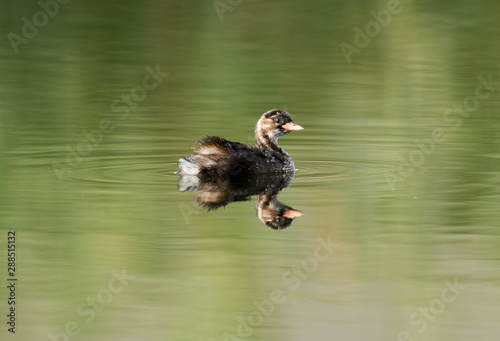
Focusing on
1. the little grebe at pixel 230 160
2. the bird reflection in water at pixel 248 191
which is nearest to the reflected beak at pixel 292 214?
the bird reflection in water at pixel 248 191

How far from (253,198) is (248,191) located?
0.37 metres

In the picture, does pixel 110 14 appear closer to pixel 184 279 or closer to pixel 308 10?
pixel 308 10

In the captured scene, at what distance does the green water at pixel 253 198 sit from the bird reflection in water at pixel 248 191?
13cm

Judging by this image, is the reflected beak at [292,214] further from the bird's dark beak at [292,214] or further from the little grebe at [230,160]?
the little grebe at [230,160]

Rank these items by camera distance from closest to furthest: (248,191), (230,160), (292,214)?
1. (292,214)
2. (248,191)
3. (230,160)

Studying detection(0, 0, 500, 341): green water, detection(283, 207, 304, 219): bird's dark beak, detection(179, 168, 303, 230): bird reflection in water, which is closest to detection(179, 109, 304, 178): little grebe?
detection(179, 168, 303, 230): bird reflection in water

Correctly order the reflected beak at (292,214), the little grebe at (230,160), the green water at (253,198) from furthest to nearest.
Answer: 1. the little grebe at (230,160)
2. the reflected beak at (292,214)
3. the green water at (253,198)

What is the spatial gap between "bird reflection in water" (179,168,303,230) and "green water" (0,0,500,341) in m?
0.13

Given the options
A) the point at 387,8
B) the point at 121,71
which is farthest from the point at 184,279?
the point at 387,8

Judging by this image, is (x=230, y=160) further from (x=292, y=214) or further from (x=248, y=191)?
(x=292, y=214)

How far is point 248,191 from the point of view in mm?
10250

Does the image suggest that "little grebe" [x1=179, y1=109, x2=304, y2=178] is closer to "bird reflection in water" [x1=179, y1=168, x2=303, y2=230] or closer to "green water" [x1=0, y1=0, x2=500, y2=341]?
"bird reflection in water" [x1=179, y1=168, x2=303, y2=230]

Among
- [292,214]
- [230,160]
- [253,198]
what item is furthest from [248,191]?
[292,214]

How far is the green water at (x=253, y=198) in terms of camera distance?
649 cm
